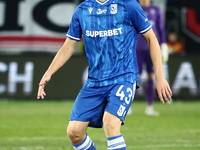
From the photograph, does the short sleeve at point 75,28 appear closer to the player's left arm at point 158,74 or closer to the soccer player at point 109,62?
the soccer player at point 109,62

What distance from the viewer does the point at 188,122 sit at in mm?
8859

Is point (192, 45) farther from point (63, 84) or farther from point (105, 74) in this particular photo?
point (105, 74)

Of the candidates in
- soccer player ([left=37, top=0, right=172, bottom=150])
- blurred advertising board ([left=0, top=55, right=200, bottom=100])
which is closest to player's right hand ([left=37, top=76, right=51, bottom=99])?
soccer player ([left=37, top=0, right=172, bottom=150])

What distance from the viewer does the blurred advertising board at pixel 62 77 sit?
12828 millimetres

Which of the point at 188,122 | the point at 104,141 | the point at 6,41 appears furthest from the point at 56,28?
the point at 104,141

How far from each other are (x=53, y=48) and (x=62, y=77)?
9.79 ft

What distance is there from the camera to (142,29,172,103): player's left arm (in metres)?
4.17

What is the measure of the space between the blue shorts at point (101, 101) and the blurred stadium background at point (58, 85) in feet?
6.31

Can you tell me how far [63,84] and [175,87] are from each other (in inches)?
129

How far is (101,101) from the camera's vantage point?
4.34 meters

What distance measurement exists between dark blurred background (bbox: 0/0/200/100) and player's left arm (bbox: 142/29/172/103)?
842 centimetres

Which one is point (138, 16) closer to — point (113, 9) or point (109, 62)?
point (113, 9)

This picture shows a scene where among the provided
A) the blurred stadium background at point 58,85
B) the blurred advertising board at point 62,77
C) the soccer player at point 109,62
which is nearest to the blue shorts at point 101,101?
the soccer player at point 109,62

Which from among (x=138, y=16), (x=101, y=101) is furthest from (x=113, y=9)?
(x=101, y=101)
